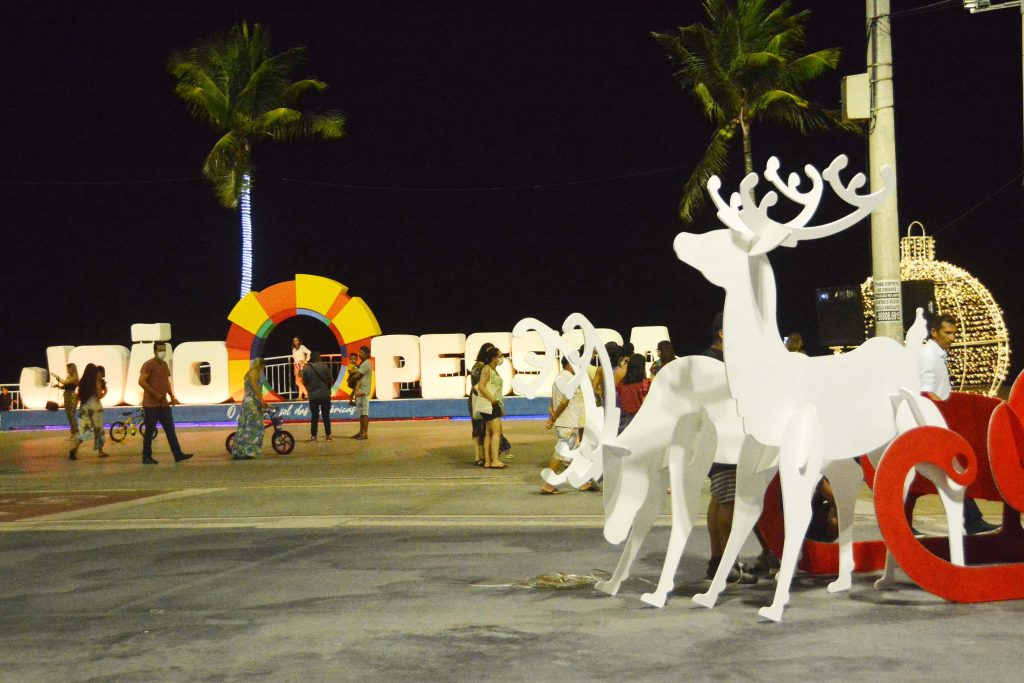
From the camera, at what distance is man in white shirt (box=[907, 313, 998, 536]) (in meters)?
9.64

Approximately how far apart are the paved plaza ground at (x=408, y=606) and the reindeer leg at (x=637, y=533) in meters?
0.16

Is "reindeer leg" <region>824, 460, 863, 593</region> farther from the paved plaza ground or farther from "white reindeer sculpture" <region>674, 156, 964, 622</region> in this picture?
"white reindeer sculpture" <region>674, 156, 964, 622</region>

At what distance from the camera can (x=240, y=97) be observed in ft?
116

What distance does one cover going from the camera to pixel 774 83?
27219mm

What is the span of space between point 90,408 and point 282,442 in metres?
3.47

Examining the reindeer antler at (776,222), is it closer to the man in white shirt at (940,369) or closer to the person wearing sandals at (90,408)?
the man in white shirt at (940,369)

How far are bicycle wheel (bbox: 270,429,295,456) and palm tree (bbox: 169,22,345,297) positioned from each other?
17.3 meters

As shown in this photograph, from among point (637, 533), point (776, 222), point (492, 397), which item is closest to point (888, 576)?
point (637, 533)

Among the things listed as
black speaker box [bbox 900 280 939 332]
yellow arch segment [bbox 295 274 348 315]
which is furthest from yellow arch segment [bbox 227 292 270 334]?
black speaker box [bbox 900 280 939 332]

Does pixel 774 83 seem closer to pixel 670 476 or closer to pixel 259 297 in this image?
pixel 259 297

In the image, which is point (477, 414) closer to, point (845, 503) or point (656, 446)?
point (845, 503)

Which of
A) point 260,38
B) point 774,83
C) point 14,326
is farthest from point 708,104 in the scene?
point 14,326

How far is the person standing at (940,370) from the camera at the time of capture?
9.64 m

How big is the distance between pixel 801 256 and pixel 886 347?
34.1 meters
